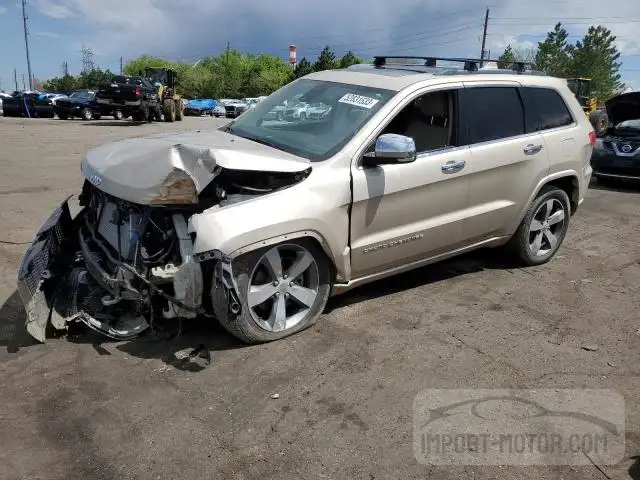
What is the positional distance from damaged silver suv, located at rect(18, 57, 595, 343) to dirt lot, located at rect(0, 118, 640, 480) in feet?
1.03

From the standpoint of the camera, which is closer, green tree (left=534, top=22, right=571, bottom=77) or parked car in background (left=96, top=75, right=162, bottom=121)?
parked car in background (left=96, top=75, right=162, bottom=121)

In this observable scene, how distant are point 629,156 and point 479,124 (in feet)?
22.4

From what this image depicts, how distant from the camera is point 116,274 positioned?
12.2ft

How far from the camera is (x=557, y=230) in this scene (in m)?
5.79

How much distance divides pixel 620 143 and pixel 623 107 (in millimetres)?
723

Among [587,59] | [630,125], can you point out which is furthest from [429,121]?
[587,59]

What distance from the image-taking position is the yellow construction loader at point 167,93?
2705cm

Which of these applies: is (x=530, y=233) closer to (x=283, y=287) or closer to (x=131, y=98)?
(x=283, y=287)

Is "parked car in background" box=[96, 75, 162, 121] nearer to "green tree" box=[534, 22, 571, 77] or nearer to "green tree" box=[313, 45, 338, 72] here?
"green tree" box=[313, 45, 338, 72]

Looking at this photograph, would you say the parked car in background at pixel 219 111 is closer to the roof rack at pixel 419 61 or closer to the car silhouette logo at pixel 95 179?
the roof rack at pixel 419 61

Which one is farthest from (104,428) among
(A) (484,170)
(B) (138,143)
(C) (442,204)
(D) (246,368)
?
(A) (484,170)

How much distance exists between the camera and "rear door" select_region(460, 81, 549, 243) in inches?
188

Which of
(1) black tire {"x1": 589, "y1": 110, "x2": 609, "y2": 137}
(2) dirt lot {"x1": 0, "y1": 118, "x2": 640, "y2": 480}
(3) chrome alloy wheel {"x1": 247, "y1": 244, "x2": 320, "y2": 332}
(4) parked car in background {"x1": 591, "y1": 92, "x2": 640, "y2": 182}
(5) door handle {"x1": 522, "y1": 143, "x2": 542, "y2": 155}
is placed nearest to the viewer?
(2) dirt lot {"x1": 0, "y1": 118, "x2": 640, "y2": 480}

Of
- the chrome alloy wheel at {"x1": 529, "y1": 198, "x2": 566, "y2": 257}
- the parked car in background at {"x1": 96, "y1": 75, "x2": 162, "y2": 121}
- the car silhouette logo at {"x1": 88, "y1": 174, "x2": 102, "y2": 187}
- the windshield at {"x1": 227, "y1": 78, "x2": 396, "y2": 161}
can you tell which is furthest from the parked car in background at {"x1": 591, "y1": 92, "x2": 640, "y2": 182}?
the parked car in background at {"x1": 96, "y1": 75, "x2": 162, "y2": 121}
